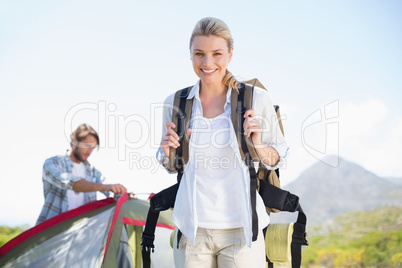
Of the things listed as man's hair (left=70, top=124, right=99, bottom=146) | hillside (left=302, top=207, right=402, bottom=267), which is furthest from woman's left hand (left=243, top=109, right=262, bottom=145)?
hillside (left=302, top=207, right=402, bottom=267)

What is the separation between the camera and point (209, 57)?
1.62 meters

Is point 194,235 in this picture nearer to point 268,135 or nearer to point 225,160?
point 225,160

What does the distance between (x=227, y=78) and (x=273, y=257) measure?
30.5 inches

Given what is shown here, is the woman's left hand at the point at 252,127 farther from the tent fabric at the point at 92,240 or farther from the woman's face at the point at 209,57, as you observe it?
the tent fabric at the point at 92,240

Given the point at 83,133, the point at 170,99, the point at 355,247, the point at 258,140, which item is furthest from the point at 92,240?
the point at 355,247

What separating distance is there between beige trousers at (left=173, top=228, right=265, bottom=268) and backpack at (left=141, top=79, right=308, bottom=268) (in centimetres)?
6

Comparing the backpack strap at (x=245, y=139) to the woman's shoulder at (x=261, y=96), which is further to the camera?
the woman's shoulder at (x=261, y=96)

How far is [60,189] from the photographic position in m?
3.88

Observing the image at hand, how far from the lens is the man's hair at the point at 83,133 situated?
161 inches

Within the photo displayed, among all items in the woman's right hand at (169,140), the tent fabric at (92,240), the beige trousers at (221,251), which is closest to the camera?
the beige trousers at (221,251)

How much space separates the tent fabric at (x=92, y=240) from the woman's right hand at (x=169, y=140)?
5.45 ft

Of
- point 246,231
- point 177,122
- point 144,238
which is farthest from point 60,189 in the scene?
point 246,231

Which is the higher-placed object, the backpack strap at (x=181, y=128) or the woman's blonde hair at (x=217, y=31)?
the woman's blonde hair at (x=217, y=31)

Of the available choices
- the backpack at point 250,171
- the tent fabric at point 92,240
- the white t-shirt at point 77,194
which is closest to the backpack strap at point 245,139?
the backpack at point 250,171
